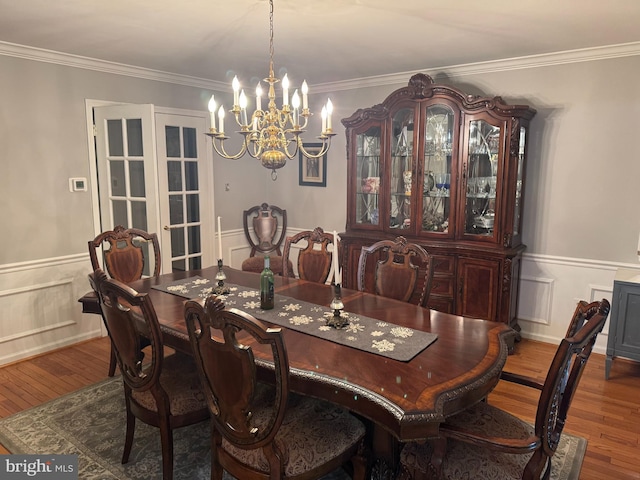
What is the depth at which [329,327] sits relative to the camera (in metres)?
2.16

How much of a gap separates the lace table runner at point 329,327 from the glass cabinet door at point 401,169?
182 cm

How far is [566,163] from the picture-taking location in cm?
369

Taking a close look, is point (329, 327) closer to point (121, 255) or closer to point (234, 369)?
point (234, 369)

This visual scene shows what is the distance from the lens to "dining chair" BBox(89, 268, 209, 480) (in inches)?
77.9

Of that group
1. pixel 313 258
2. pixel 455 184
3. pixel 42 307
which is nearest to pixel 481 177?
pixel 455 184

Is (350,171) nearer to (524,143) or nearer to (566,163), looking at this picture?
(524,143)

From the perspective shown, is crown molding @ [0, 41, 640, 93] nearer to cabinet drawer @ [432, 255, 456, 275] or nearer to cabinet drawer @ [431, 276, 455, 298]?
cabinet drawer @ [432, 255, 456, 275]

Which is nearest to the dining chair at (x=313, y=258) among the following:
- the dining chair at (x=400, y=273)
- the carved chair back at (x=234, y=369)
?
the dining chair at (x=400, y=273)

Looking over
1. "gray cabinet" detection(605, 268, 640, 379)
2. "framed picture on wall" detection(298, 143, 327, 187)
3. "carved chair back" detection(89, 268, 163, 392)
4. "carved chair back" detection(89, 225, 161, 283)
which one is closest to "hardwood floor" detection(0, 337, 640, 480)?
"gray cabinet" detection(605, 268, 640, 379)

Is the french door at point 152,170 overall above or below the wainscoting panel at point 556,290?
above

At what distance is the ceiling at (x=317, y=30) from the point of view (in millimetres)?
2549

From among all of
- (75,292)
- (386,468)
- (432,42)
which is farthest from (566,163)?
(75,292)

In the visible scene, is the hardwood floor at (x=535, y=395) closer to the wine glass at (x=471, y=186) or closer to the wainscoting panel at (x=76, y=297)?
the wainscoting panel at (x=76, y=297)

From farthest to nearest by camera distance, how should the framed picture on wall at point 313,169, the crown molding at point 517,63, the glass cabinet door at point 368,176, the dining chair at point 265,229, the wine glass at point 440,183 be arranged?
1. the dining chair at point 265,229
2. the framed picture on wall at point 313,169
3. the glass cabinet door at point 368,176
4. the wine glass at point 440,183
5. the crown molding at point 517,63
